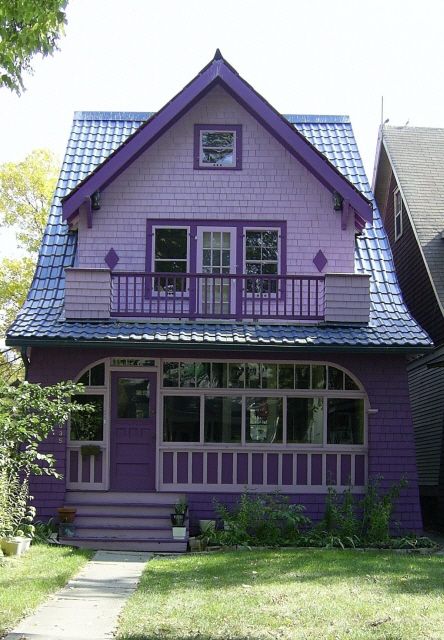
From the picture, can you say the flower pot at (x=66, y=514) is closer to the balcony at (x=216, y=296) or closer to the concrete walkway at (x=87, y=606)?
the concrete walkway at (x=87, y=606)

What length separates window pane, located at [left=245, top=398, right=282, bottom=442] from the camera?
1642 centimetres

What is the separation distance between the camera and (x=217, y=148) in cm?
1772

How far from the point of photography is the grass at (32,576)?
29.6 ft

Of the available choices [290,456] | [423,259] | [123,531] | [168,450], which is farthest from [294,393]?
[423,259]

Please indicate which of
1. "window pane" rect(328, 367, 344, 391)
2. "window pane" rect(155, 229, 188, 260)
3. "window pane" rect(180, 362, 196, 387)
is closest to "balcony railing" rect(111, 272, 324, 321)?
"window pane" rect(155, 229, 188, 260)

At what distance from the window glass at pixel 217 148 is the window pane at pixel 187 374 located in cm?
391

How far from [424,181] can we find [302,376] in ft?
25.9

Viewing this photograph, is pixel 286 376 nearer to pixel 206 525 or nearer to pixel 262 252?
pixel 262 252

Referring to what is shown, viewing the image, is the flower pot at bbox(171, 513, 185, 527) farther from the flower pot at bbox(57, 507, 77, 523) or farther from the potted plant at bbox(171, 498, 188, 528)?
the flower pot at bbox(57, 507, 77, 523)

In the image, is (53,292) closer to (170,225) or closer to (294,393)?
(170,225)

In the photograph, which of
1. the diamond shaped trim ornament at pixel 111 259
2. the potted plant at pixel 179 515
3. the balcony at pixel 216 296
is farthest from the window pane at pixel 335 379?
the diamond shaped trim ornament at pixel 111 259

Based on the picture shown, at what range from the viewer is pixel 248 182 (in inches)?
692

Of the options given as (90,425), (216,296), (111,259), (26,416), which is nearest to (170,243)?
(111,259)

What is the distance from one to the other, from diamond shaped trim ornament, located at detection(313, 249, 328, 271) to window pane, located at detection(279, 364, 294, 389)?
79.1 inches
